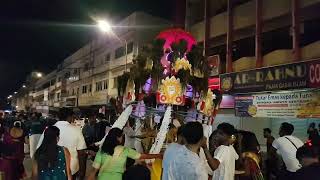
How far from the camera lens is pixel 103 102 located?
1747 inches

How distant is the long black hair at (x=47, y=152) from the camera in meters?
6.17

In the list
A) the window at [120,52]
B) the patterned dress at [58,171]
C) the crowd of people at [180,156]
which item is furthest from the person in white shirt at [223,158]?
the window at [120,52]

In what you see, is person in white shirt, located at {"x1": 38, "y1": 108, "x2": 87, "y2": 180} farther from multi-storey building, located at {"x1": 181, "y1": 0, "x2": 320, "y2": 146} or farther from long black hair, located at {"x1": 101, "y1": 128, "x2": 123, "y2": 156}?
multi-storey building, located at {"x1": 181, "y1": 0, "x2": 320, "y2": 146}

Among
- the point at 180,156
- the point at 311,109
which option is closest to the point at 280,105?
the point at 311,109

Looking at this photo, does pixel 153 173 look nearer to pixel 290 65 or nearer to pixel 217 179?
pixel 217 179

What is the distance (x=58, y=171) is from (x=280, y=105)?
1448cm

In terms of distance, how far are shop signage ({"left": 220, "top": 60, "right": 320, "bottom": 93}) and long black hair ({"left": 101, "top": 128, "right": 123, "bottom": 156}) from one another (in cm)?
1230

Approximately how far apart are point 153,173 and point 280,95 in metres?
12.6

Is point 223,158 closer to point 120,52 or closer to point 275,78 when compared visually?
point 275,78

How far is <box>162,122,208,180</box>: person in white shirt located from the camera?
15.5 ft

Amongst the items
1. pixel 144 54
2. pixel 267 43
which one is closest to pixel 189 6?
pixel 267 43

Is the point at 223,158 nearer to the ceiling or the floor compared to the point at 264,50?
nearer to the floor

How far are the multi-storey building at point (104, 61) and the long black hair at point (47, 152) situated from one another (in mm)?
17431

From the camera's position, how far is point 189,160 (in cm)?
475
